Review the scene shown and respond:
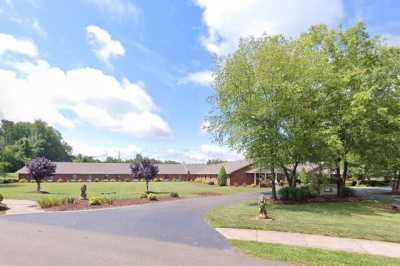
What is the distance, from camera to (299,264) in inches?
318

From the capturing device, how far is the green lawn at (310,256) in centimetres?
830

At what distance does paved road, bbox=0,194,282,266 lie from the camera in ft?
26.8

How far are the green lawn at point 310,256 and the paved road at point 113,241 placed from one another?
55cm

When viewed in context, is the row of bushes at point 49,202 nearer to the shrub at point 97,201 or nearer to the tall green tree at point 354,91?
the shrub at point 97,201

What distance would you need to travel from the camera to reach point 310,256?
28.8 feet

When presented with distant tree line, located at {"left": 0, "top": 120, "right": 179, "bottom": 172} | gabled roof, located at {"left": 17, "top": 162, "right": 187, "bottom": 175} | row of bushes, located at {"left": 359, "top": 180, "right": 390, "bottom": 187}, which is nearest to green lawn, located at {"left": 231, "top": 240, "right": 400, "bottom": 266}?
row of bushes, located at {"left": 359, "top": 180, "right": 390, "bottom": 187}

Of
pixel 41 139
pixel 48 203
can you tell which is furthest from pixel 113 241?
pixel 41 139

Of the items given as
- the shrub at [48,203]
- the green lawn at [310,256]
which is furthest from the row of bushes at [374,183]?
the green lawn at [310,256]

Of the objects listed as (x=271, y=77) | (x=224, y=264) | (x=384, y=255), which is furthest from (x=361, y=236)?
(x=271, y=77)

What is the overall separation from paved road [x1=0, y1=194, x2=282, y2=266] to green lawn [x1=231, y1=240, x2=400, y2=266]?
1.81 feet

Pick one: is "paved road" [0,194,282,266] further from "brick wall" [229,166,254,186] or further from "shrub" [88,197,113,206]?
"brick wall" [229,166,254,186]

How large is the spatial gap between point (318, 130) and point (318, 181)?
351 inches

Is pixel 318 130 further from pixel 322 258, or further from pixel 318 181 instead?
pixel 322 258

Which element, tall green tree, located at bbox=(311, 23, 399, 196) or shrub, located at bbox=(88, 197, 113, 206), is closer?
shrub, located at bbox=(88, 197, 113, 206)
